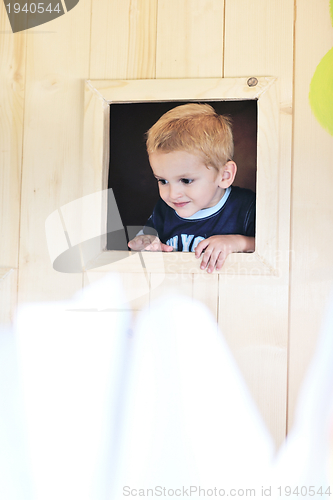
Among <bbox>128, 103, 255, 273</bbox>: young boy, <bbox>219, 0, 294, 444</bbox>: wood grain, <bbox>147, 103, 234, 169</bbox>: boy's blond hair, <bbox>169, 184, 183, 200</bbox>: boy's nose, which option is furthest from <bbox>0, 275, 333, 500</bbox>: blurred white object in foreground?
<bbox>147, 103, 234, 169</bbox>: boy's blond hair

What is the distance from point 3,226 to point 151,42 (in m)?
0.59

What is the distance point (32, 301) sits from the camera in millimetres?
1099

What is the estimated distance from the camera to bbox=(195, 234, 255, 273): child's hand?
1.03 metres

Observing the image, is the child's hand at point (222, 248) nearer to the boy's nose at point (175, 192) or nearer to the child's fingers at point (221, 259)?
the child's fingers at point (221, 259)

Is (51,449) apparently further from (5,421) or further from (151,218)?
(151,218)

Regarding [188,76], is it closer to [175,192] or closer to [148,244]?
[175,192]

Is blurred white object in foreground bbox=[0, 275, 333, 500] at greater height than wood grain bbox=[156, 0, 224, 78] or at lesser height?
lesser

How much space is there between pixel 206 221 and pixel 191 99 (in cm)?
29

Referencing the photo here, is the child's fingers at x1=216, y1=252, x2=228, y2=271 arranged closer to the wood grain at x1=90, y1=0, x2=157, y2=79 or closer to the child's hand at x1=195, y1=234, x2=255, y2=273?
the child's hand at x1=195, y1=234, x2=255, y2=273

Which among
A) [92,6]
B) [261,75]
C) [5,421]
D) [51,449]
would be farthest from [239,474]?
[92,6]

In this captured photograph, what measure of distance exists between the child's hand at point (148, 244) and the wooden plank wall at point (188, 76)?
0.07m

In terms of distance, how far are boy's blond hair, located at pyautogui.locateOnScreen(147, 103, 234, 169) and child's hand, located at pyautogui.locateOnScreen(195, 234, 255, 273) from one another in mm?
175

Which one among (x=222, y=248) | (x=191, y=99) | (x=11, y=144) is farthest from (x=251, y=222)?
(x=11, y=144)

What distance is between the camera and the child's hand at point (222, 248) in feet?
3.37
